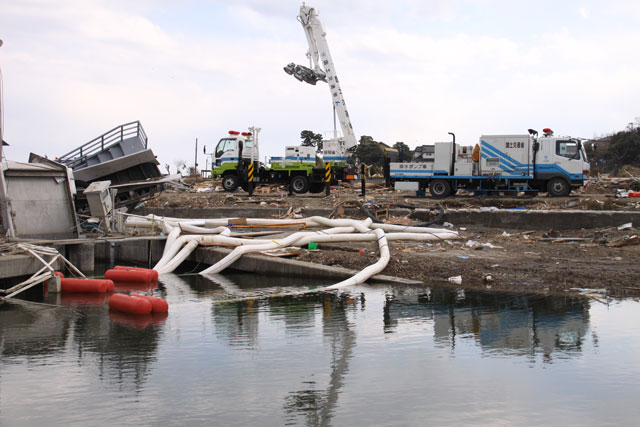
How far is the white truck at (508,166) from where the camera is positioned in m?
21.7

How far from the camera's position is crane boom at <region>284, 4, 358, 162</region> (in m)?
27.8

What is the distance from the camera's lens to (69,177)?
14867mm

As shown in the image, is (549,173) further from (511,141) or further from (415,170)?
(415,170)

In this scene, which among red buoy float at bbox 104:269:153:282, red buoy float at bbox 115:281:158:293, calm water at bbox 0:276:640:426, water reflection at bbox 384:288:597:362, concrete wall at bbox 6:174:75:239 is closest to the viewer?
calm water at bbox 0:276:640:426

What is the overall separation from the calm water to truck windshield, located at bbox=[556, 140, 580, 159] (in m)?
13.1

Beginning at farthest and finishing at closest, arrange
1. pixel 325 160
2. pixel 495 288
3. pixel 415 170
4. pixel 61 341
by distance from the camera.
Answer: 1. pixel 325 160
2. pixel 415 170
3. pixel 495 288
4. pixel 61 341

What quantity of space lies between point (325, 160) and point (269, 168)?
256cm

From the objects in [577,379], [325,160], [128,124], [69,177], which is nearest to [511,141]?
[325,160]

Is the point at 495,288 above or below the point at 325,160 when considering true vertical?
below

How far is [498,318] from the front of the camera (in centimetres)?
902

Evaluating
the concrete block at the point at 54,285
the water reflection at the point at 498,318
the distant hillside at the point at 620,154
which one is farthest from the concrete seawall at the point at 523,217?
the distant hillside at the point at 620,154

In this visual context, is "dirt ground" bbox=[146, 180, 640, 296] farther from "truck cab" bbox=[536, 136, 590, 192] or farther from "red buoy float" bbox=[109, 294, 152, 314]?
"red buoy float" bbox=[109, 294, 152, 314]

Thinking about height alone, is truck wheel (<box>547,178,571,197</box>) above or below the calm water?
above

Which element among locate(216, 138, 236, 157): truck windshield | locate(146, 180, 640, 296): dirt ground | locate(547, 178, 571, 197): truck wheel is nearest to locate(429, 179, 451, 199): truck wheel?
locate(547, 178, 571, 197): truck wheel
